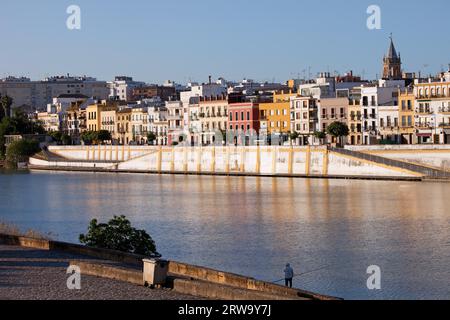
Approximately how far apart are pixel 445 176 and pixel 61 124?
60098 millimetres

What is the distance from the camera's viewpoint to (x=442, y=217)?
3375cm

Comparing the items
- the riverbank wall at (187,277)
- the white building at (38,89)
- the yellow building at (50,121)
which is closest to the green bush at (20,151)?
the yellow building at (50,121)

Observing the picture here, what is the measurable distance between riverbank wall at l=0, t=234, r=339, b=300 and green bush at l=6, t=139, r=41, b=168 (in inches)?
2376

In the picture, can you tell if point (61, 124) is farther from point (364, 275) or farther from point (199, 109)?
point (364, 275)

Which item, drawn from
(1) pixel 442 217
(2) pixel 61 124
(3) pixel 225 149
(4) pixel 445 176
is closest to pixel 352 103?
(3) pixel 225 149

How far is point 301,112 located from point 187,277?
1932 inches

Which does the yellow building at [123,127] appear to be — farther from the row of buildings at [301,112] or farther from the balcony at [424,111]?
the balcony at [424,111]

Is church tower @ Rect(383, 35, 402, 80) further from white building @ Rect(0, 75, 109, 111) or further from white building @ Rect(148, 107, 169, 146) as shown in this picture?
white building @ Rect(0, 75, 109, 111)

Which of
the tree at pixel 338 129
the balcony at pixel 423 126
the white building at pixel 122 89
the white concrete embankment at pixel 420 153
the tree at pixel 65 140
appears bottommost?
the tree at pixel 65 140

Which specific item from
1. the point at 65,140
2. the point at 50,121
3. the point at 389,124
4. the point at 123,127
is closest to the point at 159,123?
the point at 123,127

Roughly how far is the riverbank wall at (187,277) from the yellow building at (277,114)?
47.2 m

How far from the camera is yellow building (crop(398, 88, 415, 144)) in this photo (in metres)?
57.7

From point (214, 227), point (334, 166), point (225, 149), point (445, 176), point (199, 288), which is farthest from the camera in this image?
point (225, 149)

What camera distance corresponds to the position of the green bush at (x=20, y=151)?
81.1 meters
